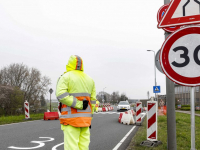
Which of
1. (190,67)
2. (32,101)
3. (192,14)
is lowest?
(32,101)

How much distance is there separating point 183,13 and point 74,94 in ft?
6.66

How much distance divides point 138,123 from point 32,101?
29.7 metres

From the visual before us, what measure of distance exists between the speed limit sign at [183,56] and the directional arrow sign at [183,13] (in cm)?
40

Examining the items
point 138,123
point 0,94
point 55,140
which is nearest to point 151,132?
point 55,140

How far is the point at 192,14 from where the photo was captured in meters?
2.97

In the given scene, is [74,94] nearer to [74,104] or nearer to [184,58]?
[74,104]

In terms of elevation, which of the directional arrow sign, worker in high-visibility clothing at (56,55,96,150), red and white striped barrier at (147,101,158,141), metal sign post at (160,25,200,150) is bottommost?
red and white striped barrier at (147,101,158,141)

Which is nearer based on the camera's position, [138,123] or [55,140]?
[55,140]

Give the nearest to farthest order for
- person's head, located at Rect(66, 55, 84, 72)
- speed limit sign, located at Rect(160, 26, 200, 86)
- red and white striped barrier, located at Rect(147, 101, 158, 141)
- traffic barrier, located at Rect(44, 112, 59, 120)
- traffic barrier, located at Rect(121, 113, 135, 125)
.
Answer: speed limit sign, located at Rect(160, 26, 200, 86), person's head, located at Rect(66, 55, 84, 72), red and white striped barrier, located at Rect(147, 101, 158, 141), traffic barrier, located at Rect(121, 113, 135, 125), traffic barrier, located at Rect(44, 112, 59, 120)

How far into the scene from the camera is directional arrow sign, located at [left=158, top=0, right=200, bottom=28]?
9.72ft

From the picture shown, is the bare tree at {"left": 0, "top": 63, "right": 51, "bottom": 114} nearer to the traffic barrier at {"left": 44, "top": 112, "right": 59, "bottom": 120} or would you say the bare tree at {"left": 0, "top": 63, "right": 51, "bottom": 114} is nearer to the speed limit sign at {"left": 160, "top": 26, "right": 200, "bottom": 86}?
the traffic barrier at {"left": 44, "top": 112, "right": 59, "bottom": 120}

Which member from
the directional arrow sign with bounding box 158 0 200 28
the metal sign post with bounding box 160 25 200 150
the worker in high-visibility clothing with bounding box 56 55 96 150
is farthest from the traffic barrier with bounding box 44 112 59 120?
the metal sign post with bounding box 160 25 200 150

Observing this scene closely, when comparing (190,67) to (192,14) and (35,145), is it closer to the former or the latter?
(192,14)

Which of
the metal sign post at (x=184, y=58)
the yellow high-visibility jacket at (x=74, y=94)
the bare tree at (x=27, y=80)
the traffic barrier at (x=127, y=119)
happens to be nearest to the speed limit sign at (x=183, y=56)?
the metal sign post at (x=184, y=58)
